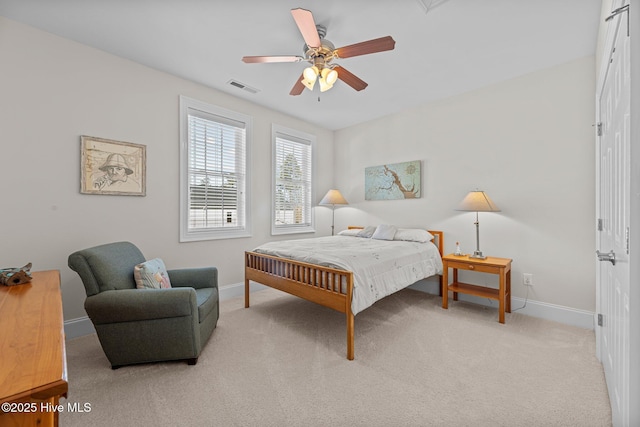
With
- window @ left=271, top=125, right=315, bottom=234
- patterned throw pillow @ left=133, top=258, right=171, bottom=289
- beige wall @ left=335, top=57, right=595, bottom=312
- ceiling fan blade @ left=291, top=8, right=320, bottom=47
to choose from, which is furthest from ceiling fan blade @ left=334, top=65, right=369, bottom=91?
patterned throw pillow @ left=133, top=258, right=171, bottom=289

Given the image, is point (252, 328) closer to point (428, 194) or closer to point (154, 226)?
point (154, 226)

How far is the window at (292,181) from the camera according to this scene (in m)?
4.32

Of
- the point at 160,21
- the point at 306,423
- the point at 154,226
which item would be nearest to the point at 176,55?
the point at 160,21

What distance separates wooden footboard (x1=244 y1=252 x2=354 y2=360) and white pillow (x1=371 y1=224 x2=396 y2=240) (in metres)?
1.59

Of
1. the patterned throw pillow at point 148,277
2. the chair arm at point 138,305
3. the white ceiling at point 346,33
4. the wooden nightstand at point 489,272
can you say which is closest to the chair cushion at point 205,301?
the chair arm at point 138,305

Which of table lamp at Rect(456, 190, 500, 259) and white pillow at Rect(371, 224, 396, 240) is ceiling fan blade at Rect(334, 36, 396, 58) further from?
white pillow at Rect(371, 224, 396, 240)

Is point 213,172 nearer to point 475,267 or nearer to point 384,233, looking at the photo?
point 384,233

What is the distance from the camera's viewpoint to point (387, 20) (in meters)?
2.23

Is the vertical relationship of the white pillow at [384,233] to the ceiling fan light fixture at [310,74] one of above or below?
below

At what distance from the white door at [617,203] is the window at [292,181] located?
11.6ft

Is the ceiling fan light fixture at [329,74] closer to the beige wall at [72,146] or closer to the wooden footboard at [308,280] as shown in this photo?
the wooden footboard at [308,280]

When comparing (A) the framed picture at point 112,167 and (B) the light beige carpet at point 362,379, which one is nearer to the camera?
(B) the light beige carpet at point 362,379

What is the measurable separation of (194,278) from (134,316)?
27.5 inches

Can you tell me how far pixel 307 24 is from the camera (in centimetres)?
181
